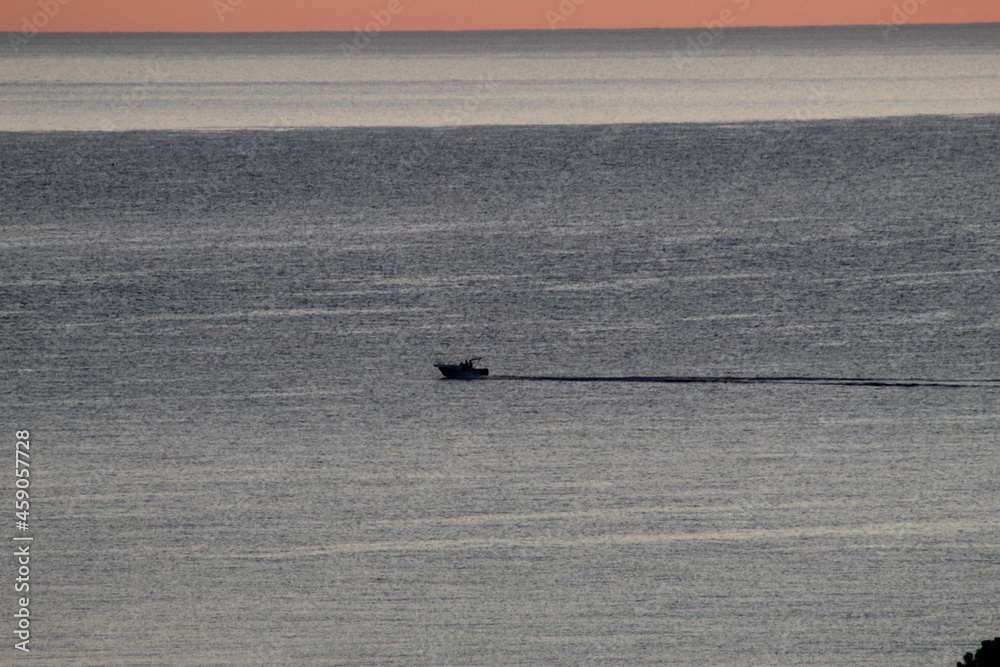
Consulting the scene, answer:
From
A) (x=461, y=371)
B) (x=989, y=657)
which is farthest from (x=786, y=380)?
(x=989, y=657)

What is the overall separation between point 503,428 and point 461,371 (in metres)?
3.12

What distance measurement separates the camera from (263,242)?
4516 centimetres

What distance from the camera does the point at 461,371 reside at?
26.2m

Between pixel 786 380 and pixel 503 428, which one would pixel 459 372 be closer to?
pixel 503 428

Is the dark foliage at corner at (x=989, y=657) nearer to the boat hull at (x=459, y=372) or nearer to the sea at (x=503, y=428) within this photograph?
the sea at (x=503, y=428)

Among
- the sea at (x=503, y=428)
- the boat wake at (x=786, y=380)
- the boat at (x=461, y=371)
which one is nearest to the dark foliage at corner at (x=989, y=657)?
the sea at (x=503, y=428)

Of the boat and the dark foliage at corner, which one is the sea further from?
the dark foliage at corner

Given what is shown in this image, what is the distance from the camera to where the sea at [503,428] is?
52.9ft

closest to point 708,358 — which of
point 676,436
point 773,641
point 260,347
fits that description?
point 676,436

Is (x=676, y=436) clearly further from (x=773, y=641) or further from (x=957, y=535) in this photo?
(x=773, y=641)

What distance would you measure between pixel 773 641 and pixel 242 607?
513cm

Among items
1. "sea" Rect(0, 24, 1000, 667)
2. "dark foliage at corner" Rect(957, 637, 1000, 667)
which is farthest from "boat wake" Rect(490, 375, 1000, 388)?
"dark foliage at corner" Rect(957, 637, 1000, 667)

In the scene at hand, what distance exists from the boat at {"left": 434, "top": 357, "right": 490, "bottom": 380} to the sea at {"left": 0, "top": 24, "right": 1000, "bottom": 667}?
308 millimetres

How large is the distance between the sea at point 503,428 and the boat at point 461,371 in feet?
1.01
